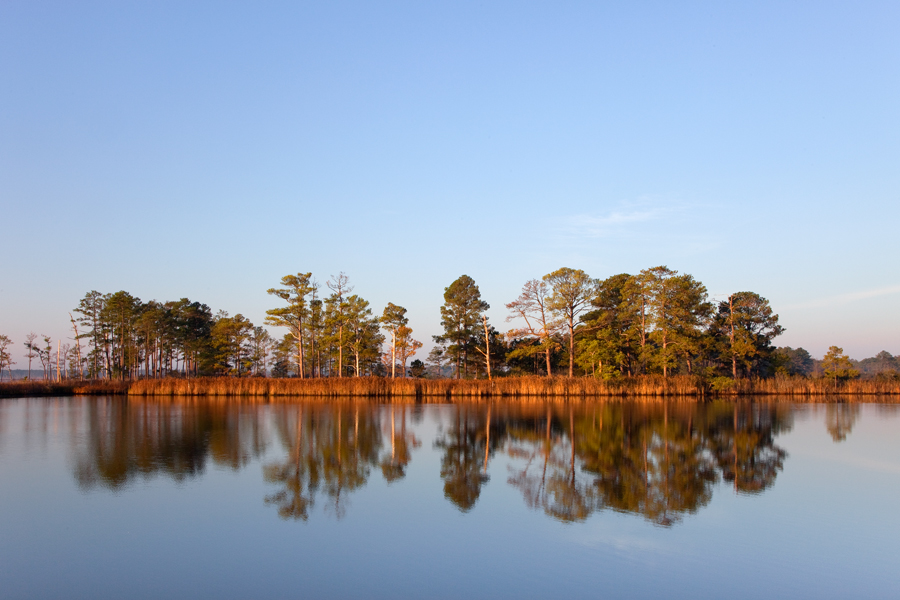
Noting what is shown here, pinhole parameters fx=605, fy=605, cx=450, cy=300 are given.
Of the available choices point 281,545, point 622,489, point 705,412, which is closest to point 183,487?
point 281,545

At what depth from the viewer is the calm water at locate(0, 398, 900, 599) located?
6484 millimetres

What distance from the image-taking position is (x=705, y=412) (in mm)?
26984

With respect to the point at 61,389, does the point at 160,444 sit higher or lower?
higher

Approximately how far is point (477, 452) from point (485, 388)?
2370cm

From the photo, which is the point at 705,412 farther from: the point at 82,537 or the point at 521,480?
the point at 82,537

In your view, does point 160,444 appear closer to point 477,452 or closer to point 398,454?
point 398,454

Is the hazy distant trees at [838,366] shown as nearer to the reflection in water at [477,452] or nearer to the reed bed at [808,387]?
the reed bed at [808,387]

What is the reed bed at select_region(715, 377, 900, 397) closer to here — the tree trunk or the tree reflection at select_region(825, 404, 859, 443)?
the tree reflection at select_region(825, 404, 859, 443)

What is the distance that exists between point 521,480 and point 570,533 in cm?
358

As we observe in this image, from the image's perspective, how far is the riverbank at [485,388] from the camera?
38.2 metres

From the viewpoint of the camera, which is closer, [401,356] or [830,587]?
[830,587]

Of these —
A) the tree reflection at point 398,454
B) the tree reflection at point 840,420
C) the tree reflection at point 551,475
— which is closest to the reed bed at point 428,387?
the tree reflection at point 840,420

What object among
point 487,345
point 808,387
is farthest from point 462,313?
point 808,387

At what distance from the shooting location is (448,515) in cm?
916
